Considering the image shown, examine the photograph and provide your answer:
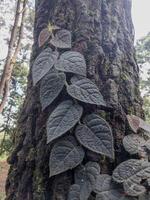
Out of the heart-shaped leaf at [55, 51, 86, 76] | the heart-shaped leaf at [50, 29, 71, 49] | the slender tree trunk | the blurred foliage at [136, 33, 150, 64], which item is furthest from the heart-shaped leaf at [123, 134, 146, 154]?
the blurred foliage at [136, 33, 150, 64]

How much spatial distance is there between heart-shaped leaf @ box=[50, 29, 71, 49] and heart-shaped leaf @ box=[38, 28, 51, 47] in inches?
1.0

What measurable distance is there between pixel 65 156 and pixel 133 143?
0.20m

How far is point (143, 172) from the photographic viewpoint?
29.2 inches

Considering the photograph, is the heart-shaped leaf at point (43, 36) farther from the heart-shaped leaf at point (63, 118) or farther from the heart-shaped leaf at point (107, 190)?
the heart-shaped leaf at point (107, 190)

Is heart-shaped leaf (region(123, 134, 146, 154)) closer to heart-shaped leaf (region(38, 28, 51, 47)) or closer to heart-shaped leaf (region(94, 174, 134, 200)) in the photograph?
heart-shaped leaf (region(94, 174, 134, 200))

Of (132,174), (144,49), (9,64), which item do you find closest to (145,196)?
(132,174)

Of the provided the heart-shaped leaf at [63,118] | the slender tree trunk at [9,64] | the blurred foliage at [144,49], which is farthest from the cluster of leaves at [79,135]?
the blurred foliage at [144,49]

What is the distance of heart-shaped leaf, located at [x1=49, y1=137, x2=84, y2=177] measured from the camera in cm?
73

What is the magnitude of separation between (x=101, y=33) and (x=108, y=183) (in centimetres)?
46

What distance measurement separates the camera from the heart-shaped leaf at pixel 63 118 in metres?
0.75

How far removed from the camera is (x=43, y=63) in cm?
86

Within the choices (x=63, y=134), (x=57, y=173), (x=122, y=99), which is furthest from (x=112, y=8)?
(x=57, y=173)

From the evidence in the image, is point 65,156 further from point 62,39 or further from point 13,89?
point 13,89

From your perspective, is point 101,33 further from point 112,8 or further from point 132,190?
point 132,190
